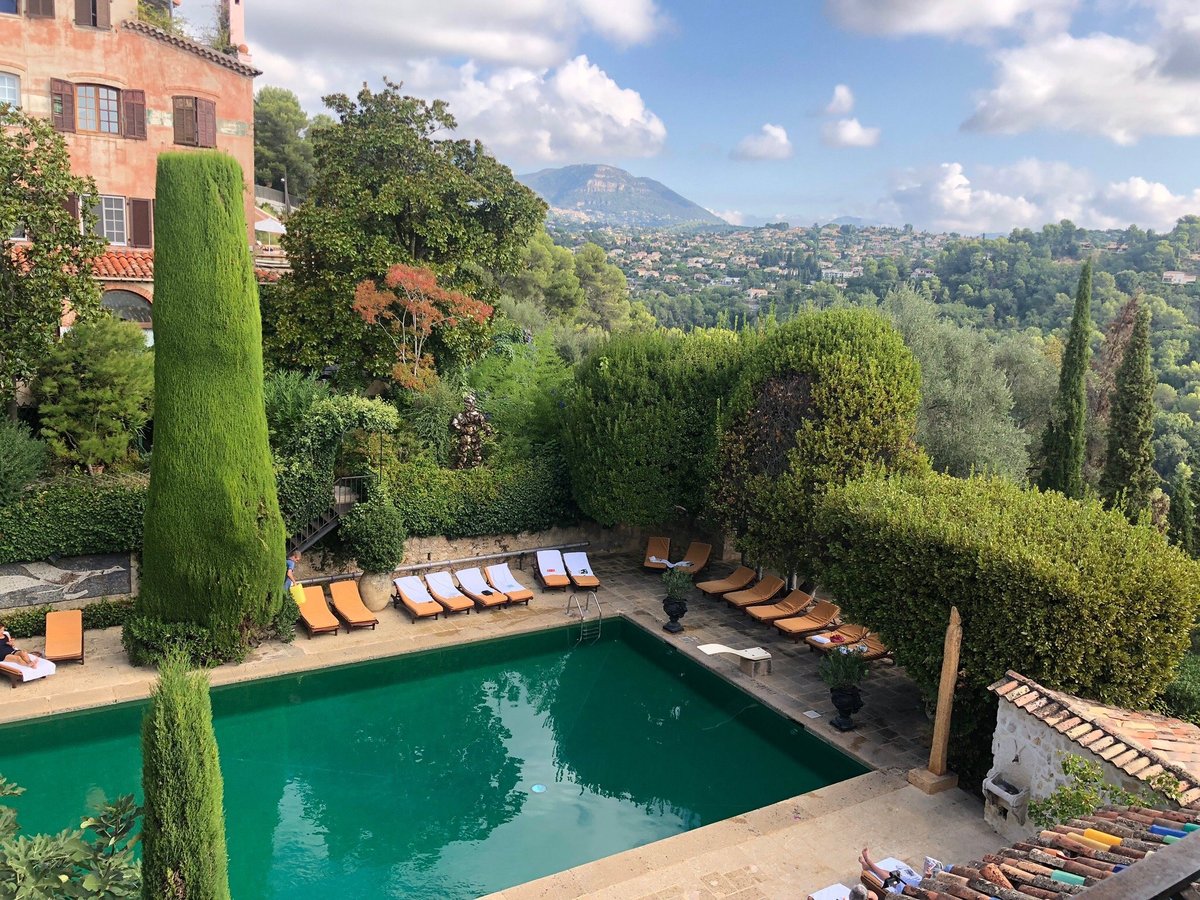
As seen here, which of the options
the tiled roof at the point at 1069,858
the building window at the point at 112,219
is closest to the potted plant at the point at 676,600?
the tiled roof at the point at 1069,858

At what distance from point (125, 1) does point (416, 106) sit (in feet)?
25.0

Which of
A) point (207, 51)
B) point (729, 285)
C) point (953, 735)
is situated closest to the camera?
point (953, 735)

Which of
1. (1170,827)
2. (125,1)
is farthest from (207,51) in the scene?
(1170,827)

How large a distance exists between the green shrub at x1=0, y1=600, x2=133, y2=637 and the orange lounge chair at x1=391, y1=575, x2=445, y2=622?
4688 mm

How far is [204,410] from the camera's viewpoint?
13758 mm

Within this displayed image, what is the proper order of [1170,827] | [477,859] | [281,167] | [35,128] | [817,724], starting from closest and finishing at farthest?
[1170,827], [477,859], [817,724], [35,128], [281,167]

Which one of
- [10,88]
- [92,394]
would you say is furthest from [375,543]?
[10,88]

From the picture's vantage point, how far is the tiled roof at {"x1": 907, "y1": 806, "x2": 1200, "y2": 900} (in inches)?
199

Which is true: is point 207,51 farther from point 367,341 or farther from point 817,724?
point 817,724

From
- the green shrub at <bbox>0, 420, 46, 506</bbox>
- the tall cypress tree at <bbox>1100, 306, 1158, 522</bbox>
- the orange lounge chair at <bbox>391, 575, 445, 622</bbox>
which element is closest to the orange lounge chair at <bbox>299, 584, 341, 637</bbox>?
the orange lounge chair at <bbox>391, 575, 445, 622</bbox>

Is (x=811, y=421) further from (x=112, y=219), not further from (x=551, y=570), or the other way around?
(x=112, y=219)

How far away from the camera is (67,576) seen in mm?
15211

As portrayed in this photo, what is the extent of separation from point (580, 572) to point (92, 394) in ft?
33.1

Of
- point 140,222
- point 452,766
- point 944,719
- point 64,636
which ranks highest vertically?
point 140,222
